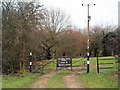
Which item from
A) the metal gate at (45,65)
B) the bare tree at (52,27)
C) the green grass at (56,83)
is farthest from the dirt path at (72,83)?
the bare tree at (52,27)

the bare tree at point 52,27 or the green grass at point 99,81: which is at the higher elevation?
the bare tree at point 52,27

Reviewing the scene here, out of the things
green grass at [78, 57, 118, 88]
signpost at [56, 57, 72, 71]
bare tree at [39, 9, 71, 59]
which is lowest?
green grass at [78, 57, 118, 88]

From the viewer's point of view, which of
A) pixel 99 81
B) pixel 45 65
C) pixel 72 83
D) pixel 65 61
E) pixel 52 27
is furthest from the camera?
pixel 52 27

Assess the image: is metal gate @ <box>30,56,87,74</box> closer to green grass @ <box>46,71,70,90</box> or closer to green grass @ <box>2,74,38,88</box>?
green grass @ <box>2,74,38,88</box>

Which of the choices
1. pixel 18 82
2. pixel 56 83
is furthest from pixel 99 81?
pixel 18 82

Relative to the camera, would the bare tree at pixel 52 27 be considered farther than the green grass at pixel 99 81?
Yes

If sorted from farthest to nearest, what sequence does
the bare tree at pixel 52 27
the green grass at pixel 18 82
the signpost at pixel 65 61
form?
the bare tree at pixel 52 27, the signpost at pixel 65 61, the green grass at pixel 18 82

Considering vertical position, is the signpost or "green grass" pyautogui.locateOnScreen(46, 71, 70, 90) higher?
the signpost

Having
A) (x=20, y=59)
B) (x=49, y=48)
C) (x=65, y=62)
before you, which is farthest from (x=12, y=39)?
(x=49, y=48)

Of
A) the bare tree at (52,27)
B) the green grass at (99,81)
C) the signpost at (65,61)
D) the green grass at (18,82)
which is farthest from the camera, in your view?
the bare tree at (52,27)

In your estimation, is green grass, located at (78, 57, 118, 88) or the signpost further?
the signpost

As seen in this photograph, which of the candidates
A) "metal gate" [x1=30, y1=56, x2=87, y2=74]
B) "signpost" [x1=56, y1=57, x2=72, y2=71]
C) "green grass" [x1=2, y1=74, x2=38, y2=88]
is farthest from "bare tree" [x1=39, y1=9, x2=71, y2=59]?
"green grass" [x1=2, y1=74, x2=38, y2=88]

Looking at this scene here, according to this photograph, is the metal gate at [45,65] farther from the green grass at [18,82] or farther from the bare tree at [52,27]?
the bare tree at [52,27]

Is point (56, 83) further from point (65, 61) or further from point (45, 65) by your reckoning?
point (45, 65)
